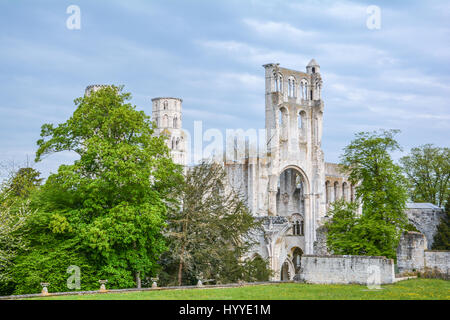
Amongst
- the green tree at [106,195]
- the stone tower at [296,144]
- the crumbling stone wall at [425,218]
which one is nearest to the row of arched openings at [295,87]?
the stone tower at [296,144]

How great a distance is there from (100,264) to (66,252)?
1806 mm

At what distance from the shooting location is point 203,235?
31422mm

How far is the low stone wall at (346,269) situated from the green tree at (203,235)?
5.48 m

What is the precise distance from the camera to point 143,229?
93.2 ft

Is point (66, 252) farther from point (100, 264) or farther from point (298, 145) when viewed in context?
point (298, 145)

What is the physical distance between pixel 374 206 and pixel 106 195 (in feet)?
52.0

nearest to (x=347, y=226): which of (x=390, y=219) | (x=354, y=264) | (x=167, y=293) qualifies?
(x=390, y=219)

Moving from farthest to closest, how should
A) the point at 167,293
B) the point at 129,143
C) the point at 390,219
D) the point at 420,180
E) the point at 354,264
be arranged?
the point at 420,180
the point at 390,219
the point at 129,143
the point at 354,264
the point at 167,293

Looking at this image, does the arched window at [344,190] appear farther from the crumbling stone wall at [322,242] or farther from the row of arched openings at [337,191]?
the crumbling stone wall at [322,242]

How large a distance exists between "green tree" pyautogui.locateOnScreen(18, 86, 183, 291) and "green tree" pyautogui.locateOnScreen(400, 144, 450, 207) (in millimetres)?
38590

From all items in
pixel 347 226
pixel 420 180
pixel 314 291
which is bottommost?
pixel 314 291

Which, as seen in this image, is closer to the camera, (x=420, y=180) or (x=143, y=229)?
(x=143, y=229)

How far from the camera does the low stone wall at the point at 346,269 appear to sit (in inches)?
1005

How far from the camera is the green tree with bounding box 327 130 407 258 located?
33312mm
